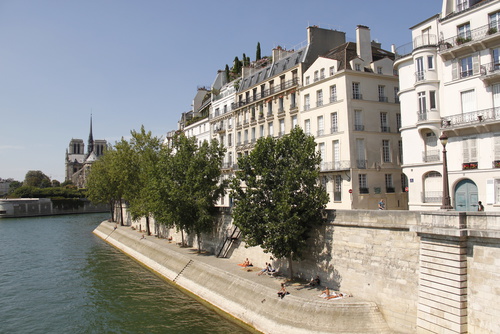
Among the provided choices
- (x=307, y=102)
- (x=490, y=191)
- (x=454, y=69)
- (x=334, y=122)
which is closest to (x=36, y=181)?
(x=307, y=102)

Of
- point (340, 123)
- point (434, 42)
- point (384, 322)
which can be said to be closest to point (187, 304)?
point (384, 322)

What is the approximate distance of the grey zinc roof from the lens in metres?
44.7

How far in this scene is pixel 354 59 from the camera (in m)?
37.6

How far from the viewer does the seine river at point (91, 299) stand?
22984 millimetres

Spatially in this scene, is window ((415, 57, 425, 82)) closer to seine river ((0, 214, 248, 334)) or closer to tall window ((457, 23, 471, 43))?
tall window ((457, 23, 471, 43))

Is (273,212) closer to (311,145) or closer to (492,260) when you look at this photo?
(311,145)

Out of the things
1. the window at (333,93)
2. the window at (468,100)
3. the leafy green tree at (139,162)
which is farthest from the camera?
the leafy green tree at (139,162)

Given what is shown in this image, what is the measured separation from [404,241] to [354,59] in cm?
2311

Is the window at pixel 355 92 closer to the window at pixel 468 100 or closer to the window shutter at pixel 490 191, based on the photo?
the window at pixel 468 100

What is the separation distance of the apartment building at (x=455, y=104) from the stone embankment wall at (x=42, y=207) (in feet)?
294

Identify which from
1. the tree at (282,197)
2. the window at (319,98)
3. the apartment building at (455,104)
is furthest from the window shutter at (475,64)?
the window at (319,98)

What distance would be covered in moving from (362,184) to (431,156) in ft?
29.5

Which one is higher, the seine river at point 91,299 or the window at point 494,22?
the window at point 494,22

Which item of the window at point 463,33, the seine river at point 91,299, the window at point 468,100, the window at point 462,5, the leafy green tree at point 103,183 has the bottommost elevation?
the seine river at point 91,299
